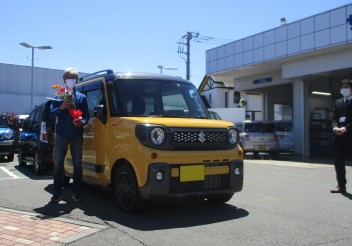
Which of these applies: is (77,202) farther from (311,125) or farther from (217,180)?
(311,125)

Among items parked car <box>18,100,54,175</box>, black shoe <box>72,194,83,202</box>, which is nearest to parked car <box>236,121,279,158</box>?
parked car <box>18,100,54,175</box>

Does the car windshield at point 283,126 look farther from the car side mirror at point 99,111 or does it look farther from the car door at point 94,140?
the car side mirror at point 99,111

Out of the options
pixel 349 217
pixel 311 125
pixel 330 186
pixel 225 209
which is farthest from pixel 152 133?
pixel 311 125

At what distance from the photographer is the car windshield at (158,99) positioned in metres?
6.37

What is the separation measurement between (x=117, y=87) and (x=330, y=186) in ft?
17.3

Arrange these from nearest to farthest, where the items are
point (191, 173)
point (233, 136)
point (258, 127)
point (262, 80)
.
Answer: point (191, 173)
point (233, 136)
point (258, 127)
point (262, 80)

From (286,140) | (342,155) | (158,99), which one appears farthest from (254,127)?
(158,99)

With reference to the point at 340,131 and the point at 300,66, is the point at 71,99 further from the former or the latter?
the point at 300,66

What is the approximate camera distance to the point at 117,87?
21.2 feet

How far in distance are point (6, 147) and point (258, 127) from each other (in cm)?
1014

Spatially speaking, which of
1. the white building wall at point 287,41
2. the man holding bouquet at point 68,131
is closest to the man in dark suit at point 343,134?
the man holding bouquet at point 68,131

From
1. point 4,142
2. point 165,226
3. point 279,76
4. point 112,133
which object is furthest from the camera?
point 279,76

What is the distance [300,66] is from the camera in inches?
756

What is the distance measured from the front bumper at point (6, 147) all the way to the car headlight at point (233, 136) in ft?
34.2
